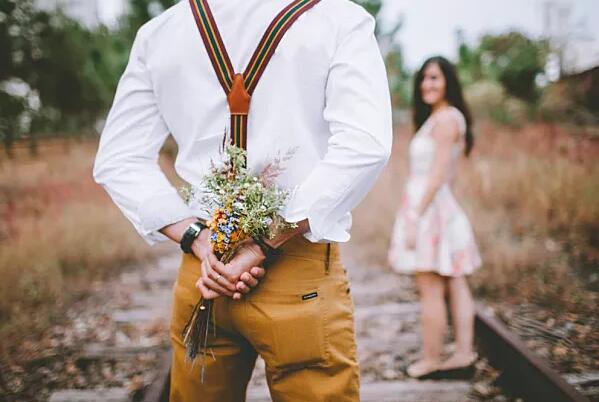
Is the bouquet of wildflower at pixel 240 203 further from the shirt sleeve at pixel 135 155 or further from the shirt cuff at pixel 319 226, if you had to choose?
the shirt sleeve at pixel 135 155

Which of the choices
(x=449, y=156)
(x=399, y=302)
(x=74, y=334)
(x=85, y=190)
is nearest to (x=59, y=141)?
(x=85, y=190)

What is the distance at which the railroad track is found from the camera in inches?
121

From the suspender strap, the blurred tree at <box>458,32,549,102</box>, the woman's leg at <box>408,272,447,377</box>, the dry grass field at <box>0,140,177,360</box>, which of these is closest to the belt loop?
the suspender strap

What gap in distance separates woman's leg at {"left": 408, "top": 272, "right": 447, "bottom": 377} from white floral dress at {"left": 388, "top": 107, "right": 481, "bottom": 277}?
0.48 ft

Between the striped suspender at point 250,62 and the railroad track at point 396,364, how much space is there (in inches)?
80.8

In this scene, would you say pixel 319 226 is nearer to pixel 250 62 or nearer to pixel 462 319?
pixel 250 62

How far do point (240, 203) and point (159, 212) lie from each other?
14.0 inches

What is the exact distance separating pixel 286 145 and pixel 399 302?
3.76 metres

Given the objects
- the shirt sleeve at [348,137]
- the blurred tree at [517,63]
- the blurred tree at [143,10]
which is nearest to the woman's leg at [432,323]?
the shirt sleeve at [348,137]

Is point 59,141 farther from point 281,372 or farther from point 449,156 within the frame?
point 281,372

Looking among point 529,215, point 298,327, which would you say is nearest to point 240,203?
point 298,327

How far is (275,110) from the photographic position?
1501mm

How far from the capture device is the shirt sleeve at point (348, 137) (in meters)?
1.40

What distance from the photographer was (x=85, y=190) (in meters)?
8.66
